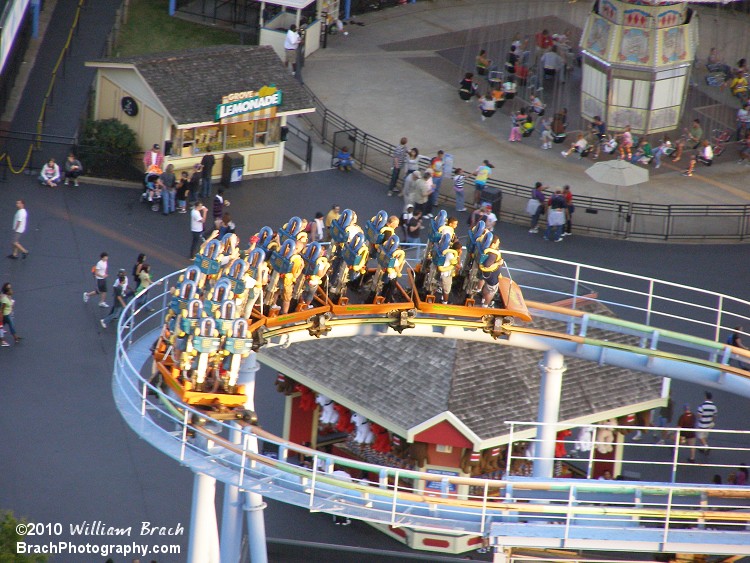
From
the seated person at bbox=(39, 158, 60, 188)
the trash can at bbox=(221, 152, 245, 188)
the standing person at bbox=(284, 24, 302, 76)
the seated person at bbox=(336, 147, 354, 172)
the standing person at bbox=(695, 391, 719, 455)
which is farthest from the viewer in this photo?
the standing person at bbox=(284, 24, 302, 76)

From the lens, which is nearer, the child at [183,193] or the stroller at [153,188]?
the stroller at [153,188]

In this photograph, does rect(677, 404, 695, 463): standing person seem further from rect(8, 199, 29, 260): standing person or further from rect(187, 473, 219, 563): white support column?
rect(8, 199, 29, 260): standing person

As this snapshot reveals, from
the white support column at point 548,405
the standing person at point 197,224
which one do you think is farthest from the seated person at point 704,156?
the white support column at point 548,405

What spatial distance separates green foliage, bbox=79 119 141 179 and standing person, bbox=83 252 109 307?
845cm

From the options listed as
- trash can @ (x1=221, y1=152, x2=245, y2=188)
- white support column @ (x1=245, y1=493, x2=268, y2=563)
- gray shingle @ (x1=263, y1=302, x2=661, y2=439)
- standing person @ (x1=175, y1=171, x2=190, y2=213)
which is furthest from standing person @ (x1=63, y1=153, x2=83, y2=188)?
white support column @ (x1=245, y1=493, x2=268, y2=563)

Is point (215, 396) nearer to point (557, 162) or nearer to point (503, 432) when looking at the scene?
point (503, 432)

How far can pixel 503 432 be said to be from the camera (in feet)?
125

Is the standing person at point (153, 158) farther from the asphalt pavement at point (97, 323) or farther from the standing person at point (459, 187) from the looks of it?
the standing person at point (459, 187)

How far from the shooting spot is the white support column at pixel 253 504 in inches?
1246

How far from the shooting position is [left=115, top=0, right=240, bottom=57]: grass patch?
66688 millimetres

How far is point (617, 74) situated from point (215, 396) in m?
36.2

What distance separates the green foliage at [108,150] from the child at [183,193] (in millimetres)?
2424

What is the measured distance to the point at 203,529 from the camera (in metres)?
31.0

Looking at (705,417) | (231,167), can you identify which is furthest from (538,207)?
(705,417)
